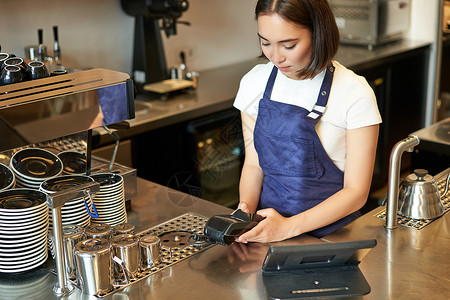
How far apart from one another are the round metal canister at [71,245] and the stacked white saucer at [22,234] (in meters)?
0.08

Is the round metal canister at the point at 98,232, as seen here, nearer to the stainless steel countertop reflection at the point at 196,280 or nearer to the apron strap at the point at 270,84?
the stainless steel countertop reflection at the point at 196,280

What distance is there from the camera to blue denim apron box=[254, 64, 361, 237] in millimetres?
1878

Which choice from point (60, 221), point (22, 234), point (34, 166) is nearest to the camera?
point (60, 221)

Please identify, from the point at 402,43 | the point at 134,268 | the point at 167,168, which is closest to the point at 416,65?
the point at 402,43

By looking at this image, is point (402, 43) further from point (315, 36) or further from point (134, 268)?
point (134, 268)

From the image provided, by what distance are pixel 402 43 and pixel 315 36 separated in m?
3.16

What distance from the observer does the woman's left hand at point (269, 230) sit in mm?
1638

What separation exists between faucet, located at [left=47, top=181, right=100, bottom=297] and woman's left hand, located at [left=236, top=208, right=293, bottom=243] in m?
0.46

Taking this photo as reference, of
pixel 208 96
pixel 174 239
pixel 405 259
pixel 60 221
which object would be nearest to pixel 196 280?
pixel 174 239

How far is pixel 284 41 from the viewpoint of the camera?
1.70m

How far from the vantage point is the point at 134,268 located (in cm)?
152

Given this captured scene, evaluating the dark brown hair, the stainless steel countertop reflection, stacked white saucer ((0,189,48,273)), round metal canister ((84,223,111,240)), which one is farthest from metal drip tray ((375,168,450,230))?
stacked white saucer ((0,189,48,273))

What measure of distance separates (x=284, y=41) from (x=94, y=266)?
2.67 feet

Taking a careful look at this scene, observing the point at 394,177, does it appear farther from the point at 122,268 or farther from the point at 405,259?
the point at 122,268
